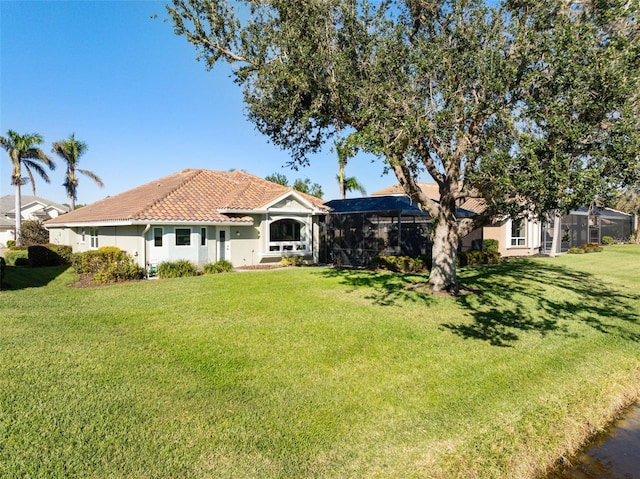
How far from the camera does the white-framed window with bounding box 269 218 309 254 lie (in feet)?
73.9

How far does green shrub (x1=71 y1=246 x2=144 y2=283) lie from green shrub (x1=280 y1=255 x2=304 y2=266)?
24.9 feet

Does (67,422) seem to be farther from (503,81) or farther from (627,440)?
(503,81)

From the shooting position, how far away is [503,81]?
9328mm

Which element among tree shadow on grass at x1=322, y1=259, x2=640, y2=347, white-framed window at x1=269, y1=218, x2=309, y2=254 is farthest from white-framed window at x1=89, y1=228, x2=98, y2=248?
tree shadow on grass at x1=322, y1=259, x2=640, y2=347

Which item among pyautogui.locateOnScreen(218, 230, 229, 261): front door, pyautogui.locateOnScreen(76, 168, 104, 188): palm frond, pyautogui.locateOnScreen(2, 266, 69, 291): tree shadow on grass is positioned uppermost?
pyautogui.locateOnScreen(76, 168, 104, 188): palm frond

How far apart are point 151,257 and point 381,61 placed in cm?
1386

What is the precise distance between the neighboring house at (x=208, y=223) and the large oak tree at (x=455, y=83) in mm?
7603

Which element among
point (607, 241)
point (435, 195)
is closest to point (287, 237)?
point (435, 195)

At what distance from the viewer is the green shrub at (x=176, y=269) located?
58.4 ft

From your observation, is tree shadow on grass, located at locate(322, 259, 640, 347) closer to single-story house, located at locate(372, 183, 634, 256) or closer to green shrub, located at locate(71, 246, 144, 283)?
single-story house, located at locate(372, 183, 634, 256)

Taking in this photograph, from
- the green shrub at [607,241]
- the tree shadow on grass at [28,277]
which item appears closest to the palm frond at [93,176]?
the tree shadow on grass at [28,277]

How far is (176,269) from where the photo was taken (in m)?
18.1

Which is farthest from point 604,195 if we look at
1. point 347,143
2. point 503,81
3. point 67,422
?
point 67,422

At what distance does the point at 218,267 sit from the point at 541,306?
14.4 metres
